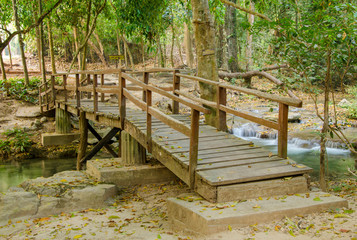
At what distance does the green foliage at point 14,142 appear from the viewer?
12.9m

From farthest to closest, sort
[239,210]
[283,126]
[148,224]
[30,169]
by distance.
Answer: [30,169] < [148,224] < [283,126] < [239,210]

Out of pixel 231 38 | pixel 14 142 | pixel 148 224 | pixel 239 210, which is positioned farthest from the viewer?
pixel 231 38

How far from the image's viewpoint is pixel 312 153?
10523 millimetres

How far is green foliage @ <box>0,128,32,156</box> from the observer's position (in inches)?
507

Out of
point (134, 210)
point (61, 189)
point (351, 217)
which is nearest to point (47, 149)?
point (61, 189)

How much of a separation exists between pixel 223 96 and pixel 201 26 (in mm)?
1972

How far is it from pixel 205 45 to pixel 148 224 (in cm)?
410

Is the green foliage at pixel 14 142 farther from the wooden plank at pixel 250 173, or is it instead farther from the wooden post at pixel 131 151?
the wooden plank at pixel 250 173

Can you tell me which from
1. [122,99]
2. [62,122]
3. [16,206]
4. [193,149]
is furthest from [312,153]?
[62,122]

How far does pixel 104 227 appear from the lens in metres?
5.04

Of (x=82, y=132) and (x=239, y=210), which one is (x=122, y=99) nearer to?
(x=82, y=132)

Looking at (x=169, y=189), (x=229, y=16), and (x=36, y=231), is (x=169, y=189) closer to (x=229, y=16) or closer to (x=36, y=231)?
(x=36, y=231)

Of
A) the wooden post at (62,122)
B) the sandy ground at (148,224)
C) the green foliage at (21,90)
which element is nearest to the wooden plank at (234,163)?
the sandy ground at (148,224)

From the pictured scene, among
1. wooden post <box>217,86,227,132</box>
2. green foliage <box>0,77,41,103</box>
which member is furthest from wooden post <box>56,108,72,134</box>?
wooden post <box>217,86,227,132</box>
